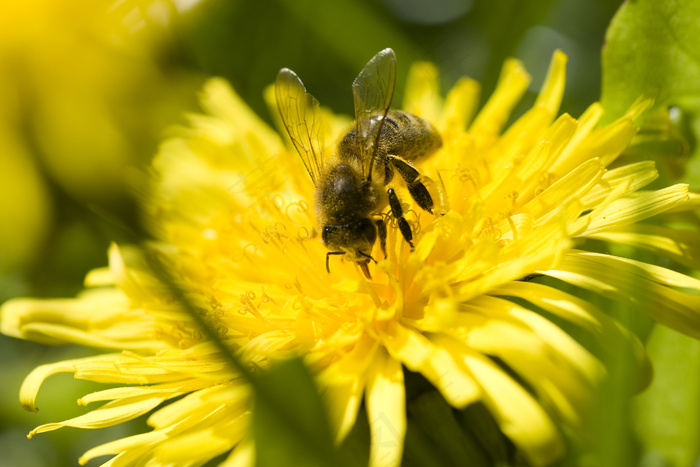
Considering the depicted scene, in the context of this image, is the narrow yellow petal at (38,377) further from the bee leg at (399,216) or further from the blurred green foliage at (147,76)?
the bee leg at (399,216)

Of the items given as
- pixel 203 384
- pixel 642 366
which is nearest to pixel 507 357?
pixel 642 366

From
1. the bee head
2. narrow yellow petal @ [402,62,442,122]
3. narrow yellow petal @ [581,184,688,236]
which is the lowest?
narrow yellow petal @ [581,184,688,236]

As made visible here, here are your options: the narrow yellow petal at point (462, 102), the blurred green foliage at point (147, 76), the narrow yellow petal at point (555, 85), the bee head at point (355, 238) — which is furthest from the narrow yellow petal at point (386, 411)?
the narrow yellow petal at point (462, 102)

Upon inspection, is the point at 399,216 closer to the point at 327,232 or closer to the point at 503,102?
the point at 327,232

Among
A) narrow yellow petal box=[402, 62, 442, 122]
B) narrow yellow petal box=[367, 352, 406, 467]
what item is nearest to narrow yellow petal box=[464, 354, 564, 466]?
narrow yellow petal box=[367, 352, 406, 467]

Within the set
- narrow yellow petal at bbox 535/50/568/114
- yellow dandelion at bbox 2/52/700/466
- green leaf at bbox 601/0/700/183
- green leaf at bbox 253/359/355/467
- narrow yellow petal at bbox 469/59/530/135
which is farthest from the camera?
narrow yellow petal at bbox 469/59/530/135

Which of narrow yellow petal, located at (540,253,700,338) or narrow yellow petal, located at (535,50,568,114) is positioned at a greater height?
narrow yellow petal, located at (535,50,568,114)

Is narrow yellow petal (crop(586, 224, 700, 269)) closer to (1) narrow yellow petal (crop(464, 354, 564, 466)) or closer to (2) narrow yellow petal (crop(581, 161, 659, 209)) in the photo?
(2) narrow yellow petal (crop(581, 161, 659, 209))

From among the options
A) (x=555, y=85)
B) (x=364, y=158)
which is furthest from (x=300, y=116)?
(x=555, y=85)
